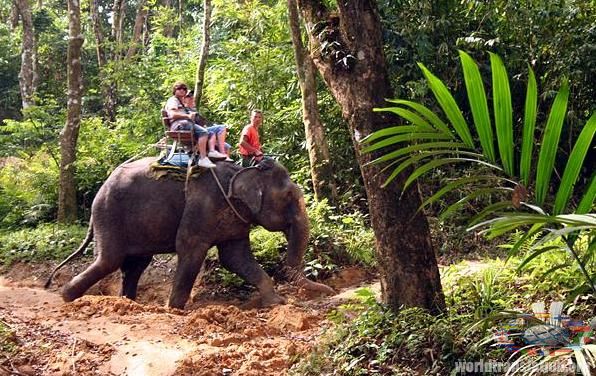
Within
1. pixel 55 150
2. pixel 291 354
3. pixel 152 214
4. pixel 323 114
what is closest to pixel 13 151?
pixel 55 150

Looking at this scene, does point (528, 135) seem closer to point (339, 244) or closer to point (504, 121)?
point (504, 121)

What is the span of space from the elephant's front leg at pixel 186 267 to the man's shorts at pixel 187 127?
134 centimetres

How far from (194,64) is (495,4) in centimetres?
777

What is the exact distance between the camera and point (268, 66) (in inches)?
527

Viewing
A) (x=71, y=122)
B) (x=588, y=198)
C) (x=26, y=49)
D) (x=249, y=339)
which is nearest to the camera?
(x=588, y=198)

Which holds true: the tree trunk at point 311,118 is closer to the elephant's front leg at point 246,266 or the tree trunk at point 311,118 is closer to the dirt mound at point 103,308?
the elephant's front leg at point 246,266

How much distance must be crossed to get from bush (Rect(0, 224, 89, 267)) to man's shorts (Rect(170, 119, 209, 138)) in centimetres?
402

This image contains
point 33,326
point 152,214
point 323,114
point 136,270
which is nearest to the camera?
point 33,326

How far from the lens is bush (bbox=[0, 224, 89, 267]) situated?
11375mm

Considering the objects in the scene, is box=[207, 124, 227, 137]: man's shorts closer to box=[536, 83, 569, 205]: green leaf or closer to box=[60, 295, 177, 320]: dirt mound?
box=[60, 295, 177, 320]: dirt mound

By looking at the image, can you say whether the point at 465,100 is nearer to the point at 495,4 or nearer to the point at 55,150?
the point at 495,4

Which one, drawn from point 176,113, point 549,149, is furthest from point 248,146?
point 549,149

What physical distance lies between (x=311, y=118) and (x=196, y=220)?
3346mm

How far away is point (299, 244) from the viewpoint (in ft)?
27.5
